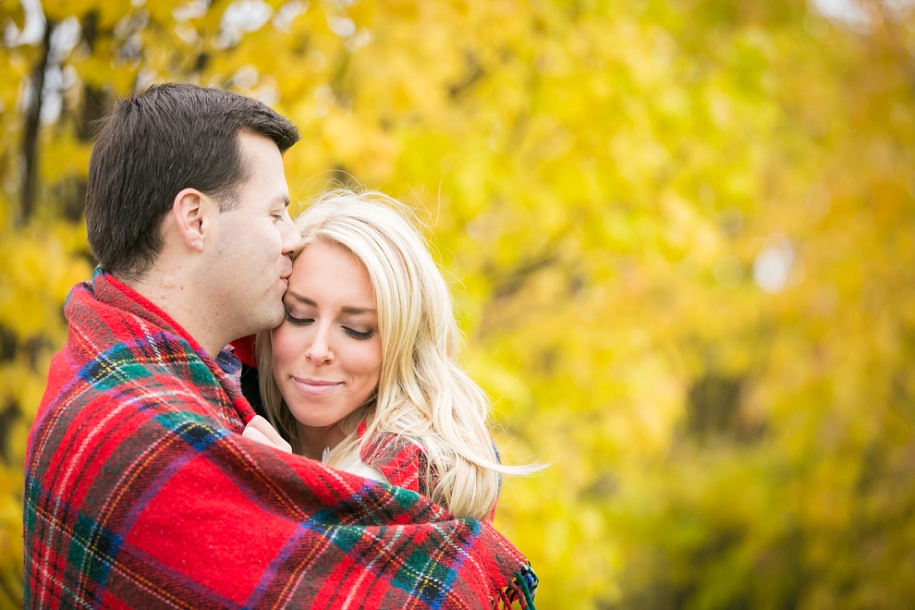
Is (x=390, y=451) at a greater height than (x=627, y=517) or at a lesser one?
lesser

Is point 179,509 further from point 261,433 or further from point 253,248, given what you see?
point 253,248

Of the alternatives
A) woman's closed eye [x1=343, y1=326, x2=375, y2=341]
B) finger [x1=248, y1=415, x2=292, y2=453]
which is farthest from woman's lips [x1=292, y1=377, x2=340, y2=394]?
finger [x1=248, y1=415, x2=292, y2=453]

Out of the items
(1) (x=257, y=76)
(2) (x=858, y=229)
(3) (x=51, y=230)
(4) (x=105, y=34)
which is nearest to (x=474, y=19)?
(1) (x=257, y=76)

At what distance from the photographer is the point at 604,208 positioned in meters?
4.16

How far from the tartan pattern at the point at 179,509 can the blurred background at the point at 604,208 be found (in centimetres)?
125

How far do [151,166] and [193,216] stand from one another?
0.14m

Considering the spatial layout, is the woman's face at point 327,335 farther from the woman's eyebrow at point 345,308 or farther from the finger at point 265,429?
the finger at point 265,429

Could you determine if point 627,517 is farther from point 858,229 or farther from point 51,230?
point 51,230

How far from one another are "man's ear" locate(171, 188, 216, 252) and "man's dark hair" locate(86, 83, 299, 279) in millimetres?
17

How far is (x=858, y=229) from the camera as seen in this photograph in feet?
19.5

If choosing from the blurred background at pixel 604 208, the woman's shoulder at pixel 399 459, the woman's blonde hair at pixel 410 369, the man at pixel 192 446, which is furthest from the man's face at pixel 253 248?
the blurred background at pixel 604 208

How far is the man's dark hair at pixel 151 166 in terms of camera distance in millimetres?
1829

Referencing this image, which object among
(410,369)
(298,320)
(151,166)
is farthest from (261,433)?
(151,166)

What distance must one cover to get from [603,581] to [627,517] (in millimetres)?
3920
